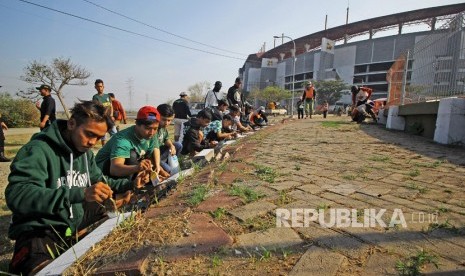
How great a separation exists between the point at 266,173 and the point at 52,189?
209 cm

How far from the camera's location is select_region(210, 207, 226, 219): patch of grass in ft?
6.64

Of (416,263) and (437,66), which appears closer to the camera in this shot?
(416,263)

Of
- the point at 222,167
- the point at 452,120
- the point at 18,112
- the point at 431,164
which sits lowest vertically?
the point at 18,112

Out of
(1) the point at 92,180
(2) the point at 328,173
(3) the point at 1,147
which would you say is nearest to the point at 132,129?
(1) the point at 92,180

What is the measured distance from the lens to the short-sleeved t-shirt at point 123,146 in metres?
3.01

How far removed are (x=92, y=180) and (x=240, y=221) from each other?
1.38m

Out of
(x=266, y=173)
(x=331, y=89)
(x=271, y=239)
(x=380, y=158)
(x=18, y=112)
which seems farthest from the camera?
(x=331, y=89)

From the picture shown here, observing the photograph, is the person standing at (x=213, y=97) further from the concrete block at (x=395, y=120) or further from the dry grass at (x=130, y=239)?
the dry grass at (x=130, y=239)

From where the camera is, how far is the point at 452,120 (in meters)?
5.19

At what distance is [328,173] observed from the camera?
329 centimetres

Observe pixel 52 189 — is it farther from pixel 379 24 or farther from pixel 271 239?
pixel 379 24

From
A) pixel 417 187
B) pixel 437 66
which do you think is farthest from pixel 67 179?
pixel 437 66

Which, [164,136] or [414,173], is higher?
[164,136]

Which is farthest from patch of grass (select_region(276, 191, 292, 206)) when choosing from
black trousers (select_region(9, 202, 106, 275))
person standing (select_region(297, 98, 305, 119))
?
person standing (select_region(297, 98, 305, 119))
